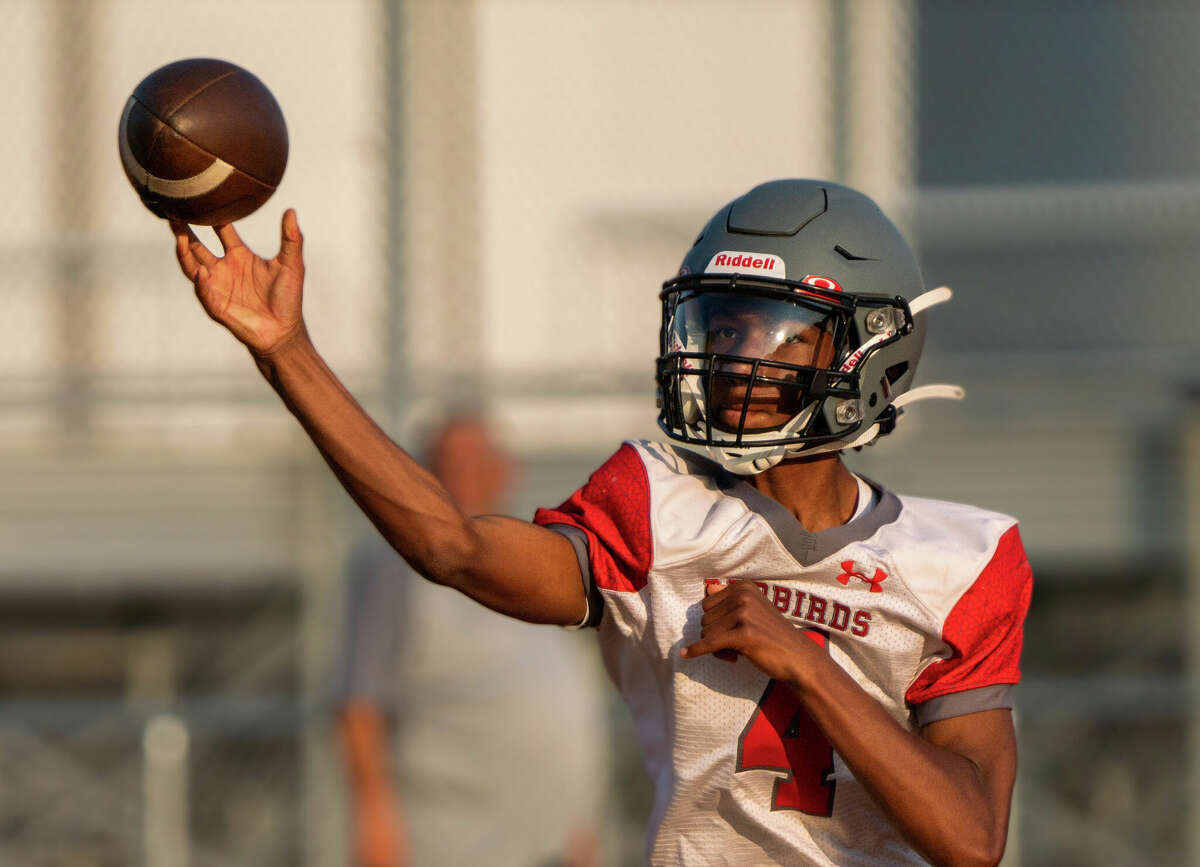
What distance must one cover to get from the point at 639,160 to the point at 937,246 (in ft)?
4.66

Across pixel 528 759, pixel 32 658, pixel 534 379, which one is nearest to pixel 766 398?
pixel 528 759

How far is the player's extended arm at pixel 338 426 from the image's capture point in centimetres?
210

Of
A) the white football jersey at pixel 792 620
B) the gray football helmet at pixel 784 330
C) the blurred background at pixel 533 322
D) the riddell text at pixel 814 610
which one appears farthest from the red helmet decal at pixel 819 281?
the blurred background at pixel 533 322

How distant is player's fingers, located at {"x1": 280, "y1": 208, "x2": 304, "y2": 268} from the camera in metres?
2.19

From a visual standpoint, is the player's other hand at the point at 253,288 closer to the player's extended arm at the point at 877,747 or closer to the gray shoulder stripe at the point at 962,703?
the player's extended arm at the point at 877,747

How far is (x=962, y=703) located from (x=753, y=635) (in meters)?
0.39

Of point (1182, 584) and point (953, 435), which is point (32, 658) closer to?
point (953, 435)

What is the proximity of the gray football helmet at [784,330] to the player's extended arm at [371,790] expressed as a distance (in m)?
1.98

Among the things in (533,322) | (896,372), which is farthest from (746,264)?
(533,322)

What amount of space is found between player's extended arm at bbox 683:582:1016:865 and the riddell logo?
48cm

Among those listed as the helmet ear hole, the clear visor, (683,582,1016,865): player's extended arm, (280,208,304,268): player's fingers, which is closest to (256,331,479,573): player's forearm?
(280,208,304,268): player's fingers

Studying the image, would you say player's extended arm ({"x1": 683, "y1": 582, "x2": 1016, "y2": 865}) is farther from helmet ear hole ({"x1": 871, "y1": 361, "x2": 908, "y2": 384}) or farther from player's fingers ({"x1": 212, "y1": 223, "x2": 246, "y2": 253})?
player's fingers ({"x1": 212, "y1": 223, "x2": 246, "y2": 253})

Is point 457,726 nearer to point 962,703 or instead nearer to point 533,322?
point 962,703

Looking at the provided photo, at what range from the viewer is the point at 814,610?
2.37m
